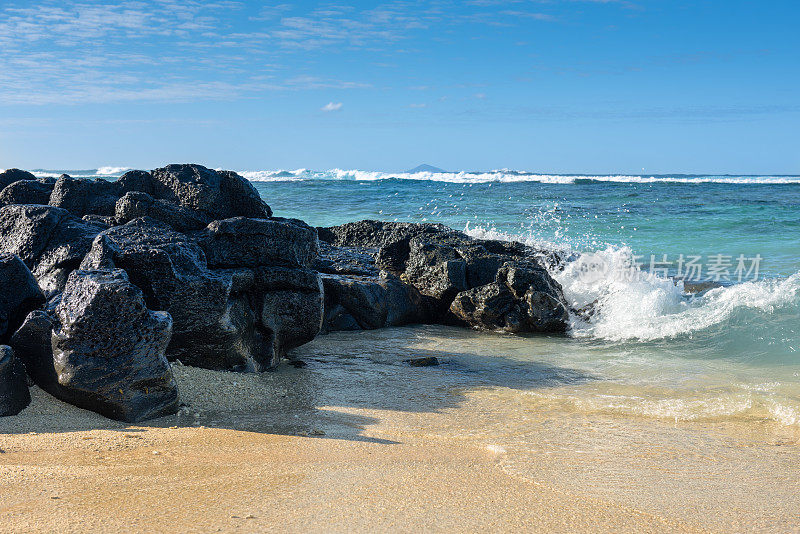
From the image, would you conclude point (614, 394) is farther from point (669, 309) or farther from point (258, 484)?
point (669, 309)

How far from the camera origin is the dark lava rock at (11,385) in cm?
341

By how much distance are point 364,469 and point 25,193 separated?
5293 mm

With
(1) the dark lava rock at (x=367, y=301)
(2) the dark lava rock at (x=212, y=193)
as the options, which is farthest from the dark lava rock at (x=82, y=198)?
(1) the dark lava rock at (x=367, y=301)

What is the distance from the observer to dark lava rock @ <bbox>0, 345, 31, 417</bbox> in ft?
11.2

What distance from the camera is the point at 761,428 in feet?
13.1

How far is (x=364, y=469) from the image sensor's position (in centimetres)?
299

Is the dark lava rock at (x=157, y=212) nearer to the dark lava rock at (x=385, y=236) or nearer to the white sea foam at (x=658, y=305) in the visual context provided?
the dark lava rock at (x=385, y=236)

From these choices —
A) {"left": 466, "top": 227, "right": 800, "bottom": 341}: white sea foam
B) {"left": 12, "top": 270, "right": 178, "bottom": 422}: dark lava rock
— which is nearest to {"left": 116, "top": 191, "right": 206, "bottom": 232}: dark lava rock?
{"left": 12, "top": 270, "right": 178, "bottom": 422}: dark lava rock

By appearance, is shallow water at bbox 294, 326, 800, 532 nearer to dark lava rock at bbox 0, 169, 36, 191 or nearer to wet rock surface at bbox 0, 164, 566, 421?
wet rock surface at bbox 0, 164, 566, 421

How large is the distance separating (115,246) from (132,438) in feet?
4.77

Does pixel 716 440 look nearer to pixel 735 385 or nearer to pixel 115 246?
pixel 735 385

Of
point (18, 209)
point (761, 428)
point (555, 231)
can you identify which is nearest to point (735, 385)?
point (761, 428)

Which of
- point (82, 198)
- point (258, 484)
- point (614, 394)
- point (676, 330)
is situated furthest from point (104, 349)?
point (676, 330)

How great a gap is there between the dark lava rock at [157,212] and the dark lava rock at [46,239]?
1.32 ft
